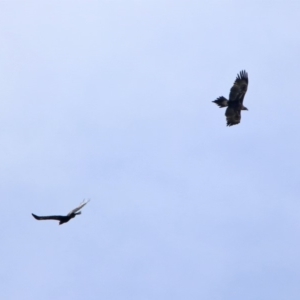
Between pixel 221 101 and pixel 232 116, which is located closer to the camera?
pixel 221 101

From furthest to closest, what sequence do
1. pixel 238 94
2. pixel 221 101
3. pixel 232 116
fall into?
1. pixel 232 116
2. pixel 238 94
3. pixel 221 101

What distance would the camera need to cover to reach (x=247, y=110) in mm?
57250

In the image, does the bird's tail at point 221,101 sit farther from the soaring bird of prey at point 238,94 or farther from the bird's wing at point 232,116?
the bird's wing at point 232,116

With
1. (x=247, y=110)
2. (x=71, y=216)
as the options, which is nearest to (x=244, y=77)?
(x=247, y=110)

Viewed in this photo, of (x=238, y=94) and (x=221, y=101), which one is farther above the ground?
(x=238, y=94)

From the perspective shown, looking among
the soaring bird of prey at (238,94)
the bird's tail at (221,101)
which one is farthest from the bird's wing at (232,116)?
the bird's tail at (221,101)

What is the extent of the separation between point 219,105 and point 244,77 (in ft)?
7.73

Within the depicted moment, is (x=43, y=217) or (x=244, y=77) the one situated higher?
(x=244, y=77)

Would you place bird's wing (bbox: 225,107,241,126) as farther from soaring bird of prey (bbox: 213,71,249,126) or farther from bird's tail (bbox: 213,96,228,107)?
bird's tail (bbox: 213,96,228,107)

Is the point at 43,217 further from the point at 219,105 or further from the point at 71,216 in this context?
the point at 219,105

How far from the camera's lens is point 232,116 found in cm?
5750

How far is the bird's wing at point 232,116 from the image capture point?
57.2 meters

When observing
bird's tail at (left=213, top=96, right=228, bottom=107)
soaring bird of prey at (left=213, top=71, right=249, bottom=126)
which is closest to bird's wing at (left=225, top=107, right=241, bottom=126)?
soaring bird of prey at (left=213, top=71, right=249, bottom=126)

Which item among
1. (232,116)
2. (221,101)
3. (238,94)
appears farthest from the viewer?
(232,116)
